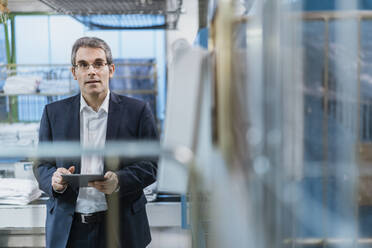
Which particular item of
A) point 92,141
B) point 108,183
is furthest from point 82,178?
point 92,141

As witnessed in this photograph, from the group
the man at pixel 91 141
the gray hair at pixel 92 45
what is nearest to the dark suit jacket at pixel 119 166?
the man at pixel 91 141

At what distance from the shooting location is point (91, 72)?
1053mm

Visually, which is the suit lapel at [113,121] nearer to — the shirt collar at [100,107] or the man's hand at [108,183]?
the shirt collar at [100,107]

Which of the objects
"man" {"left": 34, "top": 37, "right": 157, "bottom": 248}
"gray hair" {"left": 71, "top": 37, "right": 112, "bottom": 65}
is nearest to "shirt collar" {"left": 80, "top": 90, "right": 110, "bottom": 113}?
"man" {"left": 34, "top": 37, "right": 157, "bottom": 248}

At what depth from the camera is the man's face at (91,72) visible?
41.5 inches

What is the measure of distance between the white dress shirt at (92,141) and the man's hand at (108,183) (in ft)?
0.27

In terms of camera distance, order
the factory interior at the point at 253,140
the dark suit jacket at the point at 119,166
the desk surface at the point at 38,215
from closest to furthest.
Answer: the factory interior at the point at 253,140, the dark suit jacket at the point at 119,166, the desk surface at the point at 38,215

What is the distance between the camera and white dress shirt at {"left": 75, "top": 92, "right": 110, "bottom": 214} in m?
1.04

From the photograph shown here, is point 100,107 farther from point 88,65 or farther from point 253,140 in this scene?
point 253,140

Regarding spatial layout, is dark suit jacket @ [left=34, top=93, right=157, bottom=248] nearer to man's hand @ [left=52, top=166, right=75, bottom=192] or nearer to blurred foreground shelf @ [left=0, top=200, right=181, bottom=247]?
man's hand @ [left=52, top=166, right=75, bottom=192]

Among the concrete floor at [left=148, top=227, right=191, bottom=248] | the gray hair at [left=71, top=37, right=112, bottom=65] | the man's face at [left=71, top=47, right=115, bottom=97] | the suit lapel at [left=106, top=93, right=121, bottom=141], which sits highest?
the gray hair at [left=71, top=37, right=112, bottom=65]

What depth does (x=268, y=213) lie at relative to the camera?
718 millimetres

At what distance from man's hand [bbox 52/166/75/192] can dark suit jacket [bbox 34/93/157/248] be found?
0.10 feet

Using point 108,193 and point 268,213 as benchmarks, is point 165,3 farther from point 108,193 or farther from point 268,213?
point 268,213
